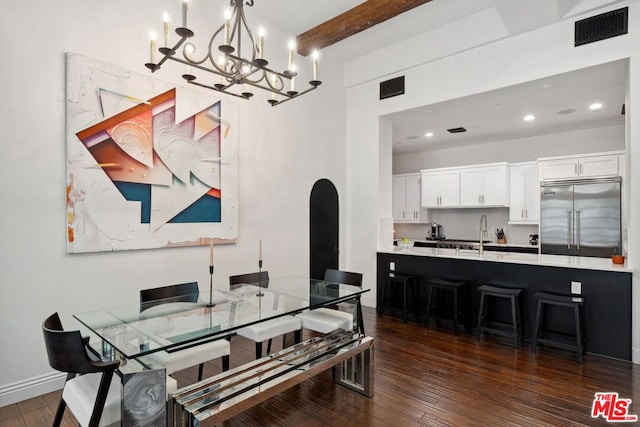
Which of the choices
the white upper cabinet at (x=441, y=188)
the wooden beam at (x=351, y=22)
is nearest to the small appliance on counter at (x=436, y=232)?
the white upper cabinet at (x=441, y=188)

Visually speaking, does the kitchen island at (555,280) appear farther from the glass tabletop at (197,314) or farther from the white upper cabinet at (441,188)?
the white upper cabinet at (441,188)

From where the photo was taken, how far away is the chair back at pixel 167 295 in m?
2.72

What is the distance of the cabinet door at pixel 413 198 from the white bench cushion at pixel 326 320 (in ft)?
18.0

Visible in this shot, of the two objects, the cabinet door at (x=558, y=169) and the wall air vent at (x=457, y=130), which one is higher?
the wall air vent at (x=457, y=130)

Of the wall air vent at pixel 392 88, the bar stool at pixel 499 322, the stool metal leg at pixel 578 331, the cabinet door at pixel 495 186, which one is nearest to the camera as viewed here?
the stool metal leg at pixel 578 331

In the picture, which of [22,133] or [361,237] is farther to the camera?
[361,237]

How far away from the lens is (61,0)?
292 centimetres

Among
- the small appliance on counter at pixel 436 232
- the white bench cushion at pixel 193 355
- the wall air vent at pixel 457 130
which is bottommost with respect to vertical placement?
the white bench cushion at pixel 193 355

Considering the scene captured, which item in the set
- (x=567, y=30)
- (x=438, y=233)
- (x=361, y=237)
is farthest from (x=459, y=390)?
(x=438, y=233)

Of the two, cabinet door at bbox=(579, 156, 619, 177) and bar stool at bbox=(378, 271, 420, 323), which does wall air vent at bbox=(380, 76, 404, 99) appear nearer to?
bar stool at bbox=(378, 271, 420, 323)

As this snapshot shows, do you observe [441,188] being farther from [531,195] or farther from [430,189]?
[531,195]

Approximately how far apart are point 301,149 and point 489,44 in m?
2.68

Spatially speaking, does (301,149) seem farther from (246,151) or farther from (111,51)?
(111,51)

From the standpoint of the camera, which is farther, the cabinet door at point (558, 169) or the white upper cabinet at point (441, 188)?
the white upper cabinet at point (441, 188)
